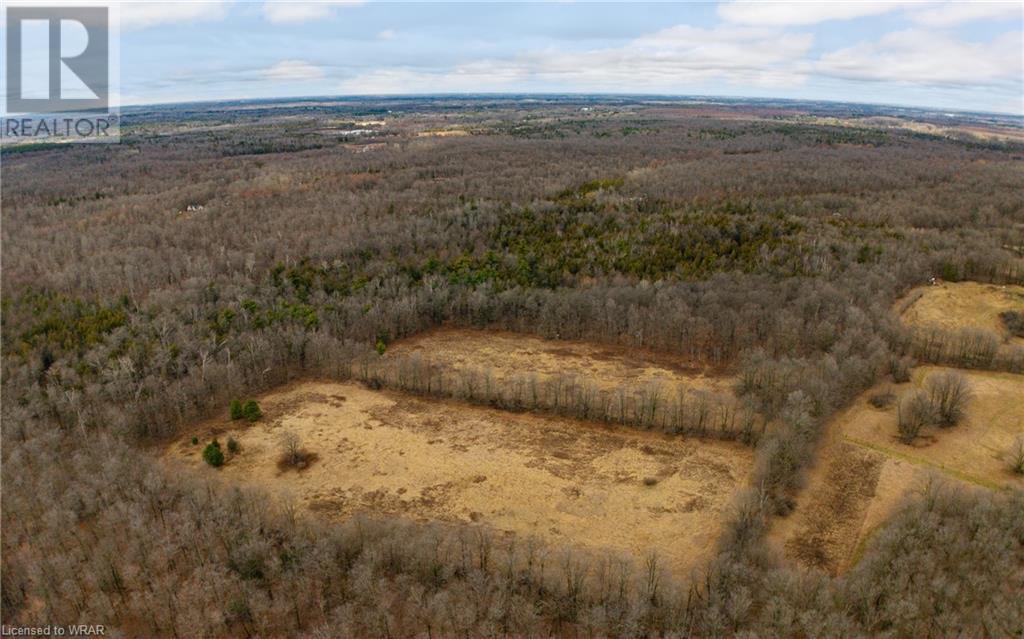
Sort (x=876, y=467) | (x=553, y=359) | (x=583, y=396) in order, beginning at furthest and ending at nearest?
(x=553, y=359) < (x=583, y=396) < (x=876, y=467)

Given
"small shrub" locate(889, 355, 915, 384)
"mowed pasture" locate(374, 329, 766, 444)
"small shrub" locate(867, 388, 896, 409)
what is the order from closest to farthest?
"mowed pasture" locate(374, 329, 766, 444)
"small shrub" locate(867, 388, 896, 409)
"small shrub" locate(889, 355, 915, 384)

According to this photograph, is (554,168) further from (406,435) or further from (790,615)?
(790,615)

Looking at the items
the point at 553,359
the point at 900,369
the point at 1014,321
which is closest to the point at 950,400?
the point at 900,369

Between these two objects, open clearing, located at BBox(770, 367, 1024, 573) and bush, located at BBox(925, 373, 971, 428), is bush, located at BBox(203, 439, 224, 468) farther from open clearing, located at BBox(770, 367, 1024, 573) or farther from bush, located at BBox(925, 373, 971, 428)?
bush, located at BBox(925, 373, 971, 428)

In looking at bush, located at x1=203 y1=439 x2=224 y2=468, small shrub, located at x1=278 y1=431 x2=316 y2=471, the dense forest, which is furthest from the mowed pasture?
bush, located at x1=203 y1=439 x2=224 y2=468

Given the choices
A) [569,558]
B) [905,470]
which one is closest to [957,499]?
[905,470]

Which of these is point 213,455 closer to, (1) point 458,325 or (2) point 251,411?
(2) point 251,411

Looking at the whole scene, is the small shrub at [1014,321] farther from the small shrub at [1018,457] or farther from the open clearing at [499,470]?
the open clearing at [499,470]

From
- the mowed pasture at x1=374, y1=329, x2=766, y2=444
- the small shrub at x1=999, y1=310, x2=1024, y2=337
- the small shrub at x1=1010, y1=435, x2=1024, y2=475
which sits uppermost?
the small shrub at x1=999, y1=310, x2=1024, y2=337
